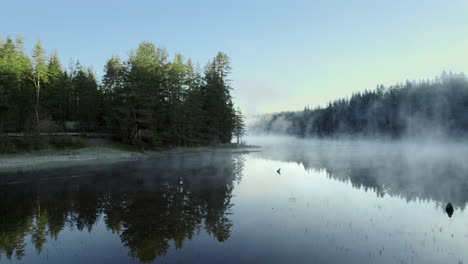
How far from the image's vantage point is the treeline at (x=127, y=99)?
49719 mm

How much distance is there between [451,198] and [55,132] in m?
52.8

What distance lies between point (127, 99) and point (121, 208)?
38603 mm

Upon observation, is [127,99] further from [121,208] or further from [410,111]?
[410,111]

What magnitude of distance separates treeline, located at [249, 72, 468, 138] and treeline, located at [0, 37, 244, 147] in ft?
246

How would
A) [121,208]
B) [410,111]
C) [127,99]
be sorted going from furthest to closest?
[410,111]
[127,99]
[121,208]

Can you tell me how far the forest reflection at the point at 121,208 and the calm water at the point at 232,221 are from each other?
66 millimetres

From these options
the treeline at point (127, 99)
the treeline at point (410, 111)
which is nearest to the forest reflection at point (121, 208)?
the treeline at point (127, 99)

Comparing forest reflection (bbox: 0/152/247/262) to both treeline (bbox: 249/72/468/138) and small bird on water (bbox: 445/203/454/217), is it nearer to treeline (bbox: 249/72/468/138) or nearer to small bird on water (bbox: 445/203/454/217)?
small bird on water (bbox: 445/203/454/217)

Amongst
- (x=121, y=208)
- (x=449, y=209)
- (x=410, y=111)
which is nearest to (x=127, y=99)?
(x=121, y=208)

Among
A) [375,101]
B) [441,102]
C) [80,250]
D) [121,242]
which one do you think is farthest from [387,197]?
[375,101]

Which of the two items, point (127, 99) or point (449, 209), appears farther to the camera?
point (127, 99)

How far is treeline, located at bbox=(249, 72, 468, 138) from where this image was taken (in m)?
92.1

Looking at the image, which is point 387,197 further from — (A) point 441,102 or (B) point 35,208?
(A) point 441,102

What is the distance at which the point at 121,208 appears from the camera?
16312mm
